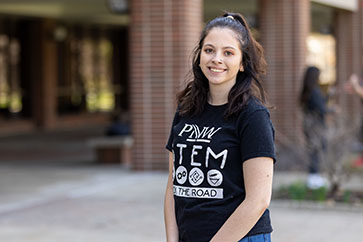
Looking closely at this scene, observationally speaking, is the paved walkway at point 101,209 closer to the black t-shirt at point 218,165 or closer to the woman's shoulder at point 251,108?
the black t-shirt at point 218,165

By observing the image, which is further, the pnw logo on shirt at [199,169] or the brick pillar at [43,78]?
the brick pillar at [43,78]

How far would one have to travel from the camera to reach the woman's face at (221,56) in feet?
9.20

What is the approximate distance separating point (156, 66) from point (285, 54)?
381 centimetres

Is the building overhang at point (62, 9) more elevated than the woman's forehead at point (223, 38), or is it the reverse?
the building overhang at point (62, 9)

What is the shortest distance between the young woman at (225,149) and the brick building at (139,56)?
8115 mm

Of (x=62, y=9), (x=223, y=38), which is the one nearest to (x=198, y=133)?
(x=223, y=38)

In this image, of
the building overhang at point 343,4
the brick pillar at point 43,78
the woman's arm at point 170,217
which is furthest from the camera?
the brick pillar at point 43,78

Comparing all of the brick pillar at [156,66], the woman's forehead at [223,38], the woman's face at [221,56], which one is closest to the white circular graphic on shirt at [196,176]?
the woman's face at [221,56]

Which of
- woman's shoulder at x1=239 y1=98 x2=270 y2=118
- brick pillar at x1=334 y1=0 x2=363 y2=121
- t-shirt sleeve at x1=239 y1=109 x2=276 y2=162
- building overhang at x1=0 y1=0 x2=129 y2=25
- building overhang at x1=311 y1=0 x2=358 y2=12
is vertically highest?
building overhang at x1=0 y1=0 x2=129 y2=25

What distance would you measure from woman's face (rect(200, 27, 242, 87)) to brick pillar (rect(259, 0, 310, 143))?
11196 millimetres

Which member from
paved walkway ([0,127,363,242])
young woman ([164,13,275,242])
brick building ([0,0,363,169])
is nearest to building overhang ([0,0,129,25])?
brick building ([0,0,363,169])

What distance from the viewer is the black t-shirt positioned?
2.70 meters

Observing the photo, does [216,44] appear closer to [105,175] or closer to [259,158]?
[259,158]

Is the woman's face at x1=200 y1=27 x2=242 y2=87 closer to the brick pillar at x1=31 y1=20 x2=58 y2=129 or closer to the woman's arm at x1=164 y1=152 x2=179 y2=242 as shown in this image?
the woman's arm at x1=164 y1=152 x2=179 y2=242
